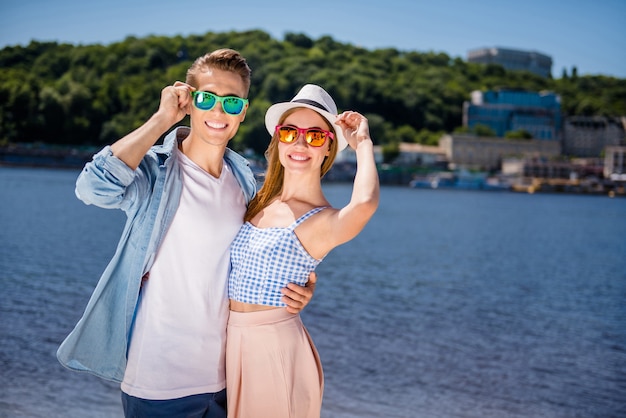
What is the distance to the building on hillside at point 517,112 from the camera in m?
124

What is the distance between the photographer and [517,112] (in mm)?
126625

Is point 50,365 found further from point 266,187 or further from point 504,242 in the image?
point 504,242

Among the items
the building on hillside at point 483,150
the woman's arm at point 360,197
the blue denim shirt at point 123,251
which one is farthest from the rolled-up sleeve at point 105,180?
the building on hillside at point 483,150

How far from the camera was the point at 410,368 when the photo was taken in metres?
9.70

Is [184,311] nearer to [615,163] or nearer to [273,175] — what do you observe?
[273,175]

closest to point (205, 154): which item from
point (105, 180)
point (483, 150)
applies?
point (105, 180)

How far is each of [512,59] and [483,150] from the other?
66736 millimetres

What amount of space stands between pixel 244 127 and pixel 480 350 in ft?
271

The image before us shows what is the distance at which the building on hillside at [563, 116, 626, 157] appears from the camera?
128 meters

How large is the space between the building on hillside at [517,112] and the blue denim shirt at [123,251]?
402 ft

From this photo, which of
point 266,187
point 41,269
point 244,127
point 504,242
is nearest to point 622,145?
point 244,127

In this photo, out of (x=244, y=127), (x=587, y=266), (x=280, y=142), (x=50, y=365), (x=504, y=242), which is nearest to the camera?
(x=280, y=142)

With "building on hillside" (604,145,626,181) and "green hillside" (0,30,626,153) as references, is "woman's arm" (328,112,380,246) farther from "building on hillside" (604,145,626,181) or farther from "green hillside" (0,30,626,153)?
"building on hillside" (604,145,626,181)

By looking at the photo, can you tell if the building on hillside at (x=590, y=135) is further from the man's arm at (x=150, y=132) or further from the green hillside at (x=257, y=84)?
the man's arm at (x=150, y=132)
